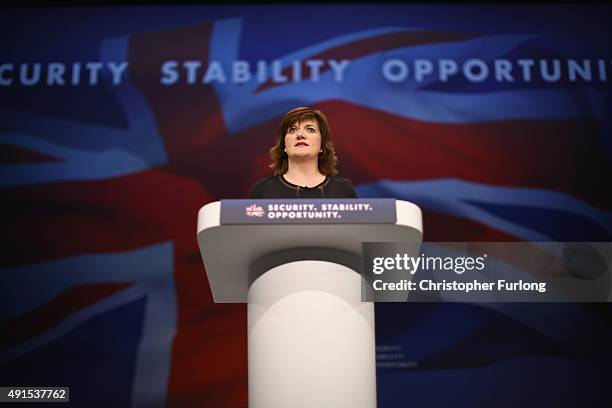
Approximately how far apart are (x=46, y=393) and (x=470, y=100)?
112 inches

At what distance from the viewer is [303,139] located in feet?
7.96

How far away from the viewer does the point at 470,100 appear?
4219 millimetres

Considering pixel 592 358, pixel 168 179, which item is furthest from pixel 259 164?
pixel 592 358

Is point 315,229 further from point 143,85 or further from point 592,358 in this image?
point 143,85

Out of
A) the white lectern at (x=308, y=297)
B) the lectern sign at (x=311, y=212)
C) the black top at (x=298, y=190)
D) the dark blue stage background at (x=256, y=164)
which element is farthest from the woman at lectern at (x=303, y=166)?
the dark blue stage background at (x=256, y=164)

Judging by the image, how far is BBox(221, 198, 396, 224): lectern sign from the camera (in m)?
1.65

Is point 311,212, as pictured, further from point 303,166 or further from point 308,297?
point 303,166

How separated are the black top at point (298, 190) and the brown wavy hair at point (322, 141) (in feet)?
0.55

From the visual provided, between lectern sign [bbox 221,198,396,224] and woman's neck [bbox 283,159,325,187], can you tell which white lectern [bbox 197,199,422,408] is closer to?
lectern sign [bbox 221,198,396,224]

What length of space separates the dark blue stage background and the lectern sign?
212 cm

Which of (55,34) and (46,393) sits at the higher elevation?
(55,34)

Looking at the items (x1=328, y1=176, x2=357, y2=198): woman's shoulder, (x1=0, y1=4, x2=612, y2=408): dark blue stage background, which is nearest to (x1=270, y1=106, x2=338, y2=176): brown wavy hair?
(x1=328, y1=176, x2=357, y2=198): woman's shoulder

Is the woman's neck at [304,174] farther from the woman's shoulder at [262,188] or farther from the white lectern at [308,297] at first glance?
the white lectern at [308,297]

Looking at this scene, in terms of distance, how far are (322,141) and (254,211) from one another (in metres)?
0.97
